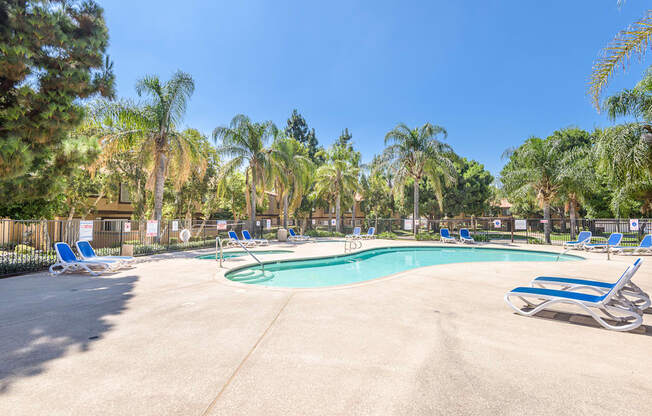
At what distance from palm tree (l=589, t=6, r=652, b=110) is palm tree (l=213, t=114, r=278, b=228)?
674 inches

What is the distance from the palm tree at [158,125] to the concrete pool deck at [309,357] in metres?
10.2

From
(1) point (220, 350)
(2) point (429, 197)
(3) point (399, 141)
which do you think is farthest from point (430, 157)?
(1) point (220, 350)

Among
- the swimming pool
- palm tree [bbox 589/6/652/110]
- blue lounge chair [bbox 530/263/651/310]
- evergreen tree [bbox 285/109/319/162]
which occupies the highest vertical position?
evergreen tree [bbox 285/109/319/162]

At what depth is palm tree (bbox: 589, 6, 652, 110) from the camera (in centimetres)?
528

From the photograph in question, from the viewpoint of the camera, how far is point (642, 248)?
1323cm

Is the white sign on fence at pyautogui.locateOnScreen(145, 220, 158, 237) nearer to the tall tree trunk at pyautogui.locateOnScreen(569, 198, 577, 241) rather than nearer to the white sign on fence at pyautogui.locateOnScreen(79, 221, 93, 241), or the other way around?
the white sign on fence at pyautogui.locateOnScreen(79, 221, 93, 241)

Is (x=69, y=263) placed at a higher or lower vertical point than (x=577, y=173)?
lower

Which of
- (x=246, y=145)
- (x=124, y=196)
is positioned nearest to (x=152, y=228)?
(x=246, y=145)

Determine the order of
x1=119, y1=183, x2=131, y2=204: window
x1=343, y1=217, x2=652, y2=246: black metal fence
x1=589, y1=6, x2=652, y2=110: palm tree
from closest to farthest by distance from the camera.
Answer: x1=589, y1=6, x2=652, y2=110: palm tree, x1=343, y1=217, x2=652, y2=246: black metal fence, x1=119, y1=183, x2=131, y2=204: window

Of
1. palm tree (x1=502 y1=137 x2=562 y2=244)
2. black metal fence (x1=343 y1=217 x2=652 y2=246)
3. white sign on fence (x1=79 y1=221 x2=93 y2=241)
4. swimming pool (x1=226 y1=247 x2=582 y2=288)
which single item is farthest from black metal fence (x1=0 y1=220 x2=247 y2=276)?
palm tree (x1=502 y1=137 x2=562 y2=244)

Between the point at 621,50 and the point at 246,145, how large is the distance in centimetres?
1889

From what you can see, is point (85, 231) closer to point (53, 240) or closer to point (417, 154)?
point (53, 240)

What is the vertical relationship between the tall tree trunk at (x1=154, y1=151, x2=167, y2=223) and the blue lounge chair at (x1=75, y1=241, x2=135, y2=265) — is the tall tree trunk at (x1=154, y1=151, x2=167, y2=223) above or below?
above

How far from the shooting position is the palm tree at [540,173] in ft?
65.6
